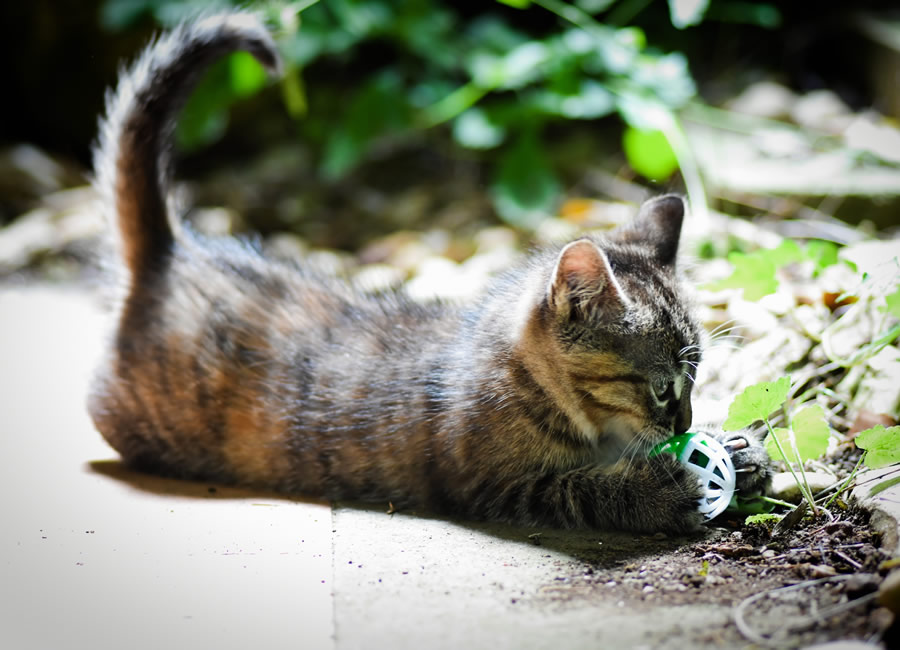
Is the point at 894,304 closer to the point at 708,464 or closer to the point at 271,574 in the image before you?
the point at 708,464

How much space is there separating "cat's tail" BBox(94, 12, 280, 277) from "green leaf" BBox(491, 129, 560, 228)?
6.69ft

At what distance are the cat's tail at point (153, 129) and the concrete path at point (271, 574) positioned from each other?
0.89m

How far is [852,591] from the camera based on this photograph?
1960 millimetres

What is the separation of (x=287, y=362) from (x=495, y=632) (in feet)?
4.87

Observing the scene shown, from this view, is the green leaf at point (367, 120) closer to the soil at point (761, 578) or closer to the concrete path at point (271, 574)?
the concrete path at point (271, 574)

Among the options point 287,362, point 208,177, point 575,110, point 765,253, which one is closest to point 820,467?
point 765,253

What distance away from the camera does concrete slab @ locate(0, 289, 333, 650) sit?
2.09 meters

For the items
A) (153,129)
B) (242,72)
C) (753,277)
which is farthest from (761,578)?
(242,72)

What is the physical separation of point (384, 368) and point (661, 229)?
111 cm

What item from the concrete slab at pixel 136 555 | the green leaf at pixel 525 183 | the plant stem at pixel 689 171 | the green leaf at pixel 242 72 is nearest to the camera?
the concrete slab at pixel 136 555

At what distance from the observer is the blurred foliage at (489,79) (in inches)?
194

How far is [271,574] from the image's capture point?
2375mm

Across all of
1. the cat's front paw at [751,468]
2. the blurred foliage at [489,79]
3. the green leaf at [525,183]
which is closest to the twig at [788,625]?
the cat's front paw at [751,468]

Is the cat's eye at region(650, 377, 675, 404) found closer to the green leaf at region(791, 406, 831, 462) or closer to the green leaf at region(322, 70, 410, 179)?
the green leaf at region(791, 406, 831, 462)
